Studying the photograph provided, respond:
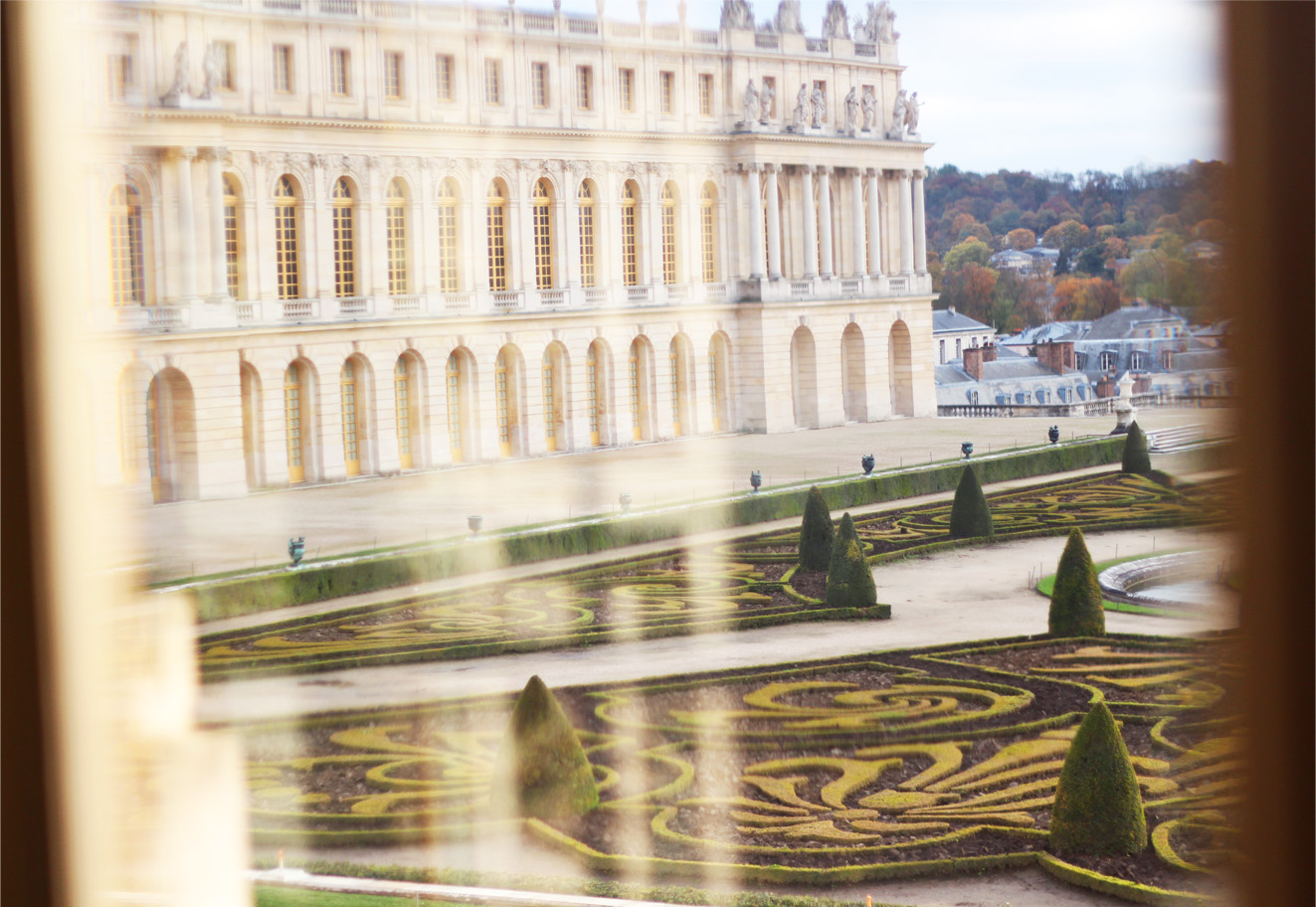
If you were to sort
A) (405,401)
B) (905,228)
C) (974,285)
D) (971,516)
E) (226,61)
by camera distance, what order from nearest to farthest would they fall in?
(971,516) < (974,285) < (226,61) < (405,401) < (905,228)

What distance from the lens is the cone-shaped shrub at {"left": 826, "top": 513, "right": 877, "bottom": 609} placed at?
41.1 ft

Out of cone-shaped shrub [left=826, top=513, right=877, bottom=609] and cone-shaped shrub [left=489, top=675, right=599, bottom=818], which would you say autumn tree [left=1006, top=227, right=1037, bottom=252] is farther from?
cone-shaped shrub [left=489, top=675, right=599, bottom=818]

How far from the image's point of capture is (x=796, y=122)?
98.6 ft

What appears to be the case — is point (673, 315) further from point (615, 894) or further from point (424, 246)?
point (615, 894)

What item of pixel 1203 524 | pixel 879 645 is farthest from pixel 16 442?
pixel 879 645

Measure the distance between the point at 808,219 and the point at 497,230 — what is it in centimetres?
851

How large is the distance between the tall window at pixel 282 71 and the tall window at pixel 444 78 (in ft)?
6.90

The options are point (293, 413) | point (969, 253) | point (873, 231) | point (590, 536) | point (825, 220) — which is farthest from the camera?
point (873, 231)

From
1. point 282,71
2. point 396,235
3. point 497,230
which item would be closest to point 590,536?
point 396,235

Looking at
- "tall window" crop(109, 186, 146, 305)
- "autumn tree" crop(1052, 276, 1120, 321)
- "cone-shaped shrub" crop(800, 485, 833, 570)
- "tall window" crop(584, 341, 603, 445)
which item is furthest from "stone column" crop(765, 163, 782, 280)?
"autumn tree" crop(1052, 276, 1120, 321)

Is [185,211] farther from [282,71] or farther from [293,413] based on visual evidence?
[293,413]

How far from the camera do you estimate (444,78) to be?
21.7 metres

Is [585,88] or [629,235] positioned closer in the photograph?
[585,88]

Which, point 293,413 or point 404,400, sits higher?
point 404,400
